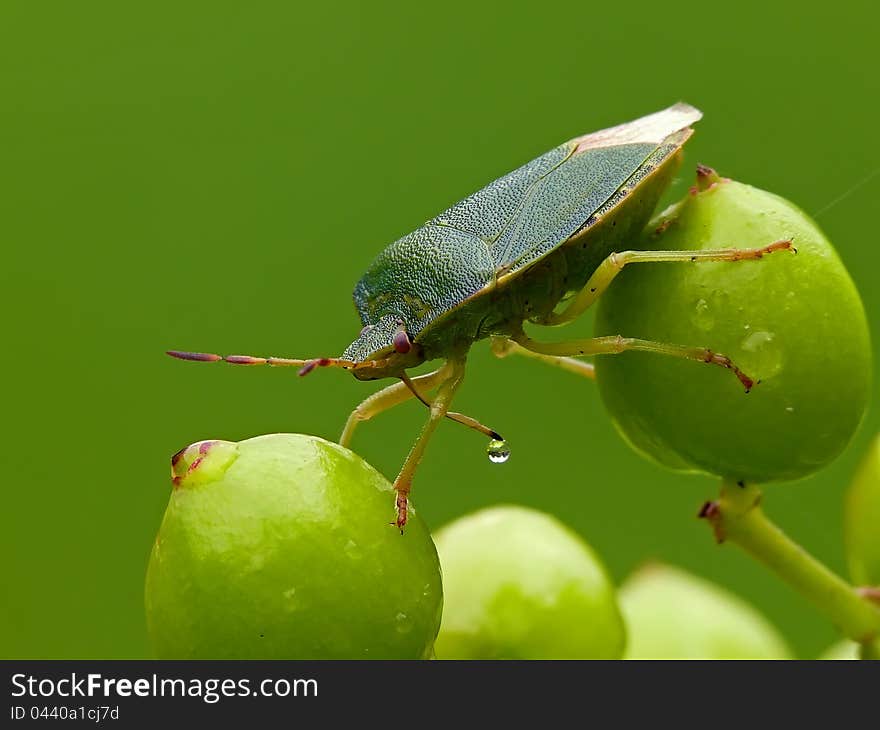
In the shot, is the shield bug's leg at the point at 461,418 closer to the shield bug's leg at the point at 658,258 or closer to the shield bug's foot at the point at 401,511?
the shield bug's leg at the point at 658,258

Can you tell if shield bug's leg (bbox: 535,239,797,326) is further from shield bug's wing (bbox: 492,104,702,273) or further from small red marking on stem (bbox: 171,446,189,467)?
small red marking on stem (bbox: 171,446,189,467)

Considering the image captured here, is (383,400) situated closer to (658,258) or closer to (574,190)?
(574,190)

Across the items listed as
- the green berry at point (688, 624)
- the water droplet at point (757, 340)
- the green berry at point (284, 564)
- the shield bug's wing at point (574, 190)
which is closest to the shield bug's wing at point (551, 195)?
the shield bug's wing at point (574, 190)

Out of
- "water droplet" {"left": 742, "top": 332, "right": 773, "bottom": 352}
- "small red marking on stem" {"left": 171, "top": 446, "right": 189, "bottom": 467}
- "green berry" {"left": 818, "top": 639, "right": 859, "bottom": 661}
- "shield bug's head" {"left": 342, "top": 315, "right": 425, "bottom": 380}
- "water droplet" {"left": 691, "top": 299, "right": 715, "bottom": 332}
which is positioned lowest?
"green berry" {"left": 818, "top": 639, "right": 859, "bottom": 661}

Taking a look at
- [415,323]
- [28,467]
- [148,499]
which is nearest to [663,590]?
[415,323]

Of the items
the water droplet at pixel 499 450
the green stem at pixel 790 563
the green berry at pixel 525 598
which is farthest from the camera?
the water droplet at pixel 499 450

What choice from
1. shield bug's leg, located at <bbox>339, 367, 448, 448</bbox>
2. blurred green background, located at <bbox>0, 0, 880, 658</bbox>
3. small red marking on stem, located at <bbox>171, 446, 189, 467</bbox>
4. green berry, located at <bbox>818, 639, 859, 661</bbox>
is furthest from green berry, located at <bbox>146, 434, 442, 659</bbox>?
blurred green background, located at <bbox>0, 0, 880, 658</bbox>
